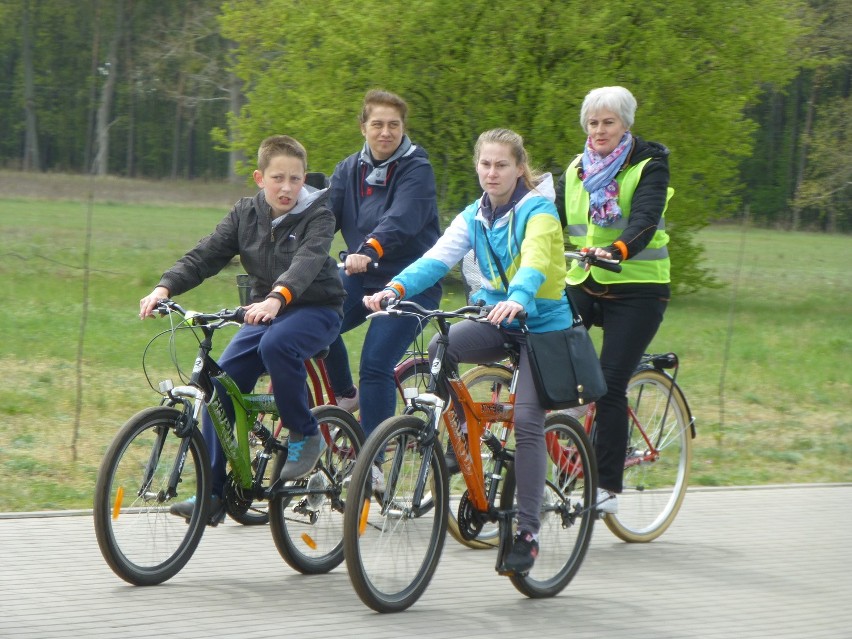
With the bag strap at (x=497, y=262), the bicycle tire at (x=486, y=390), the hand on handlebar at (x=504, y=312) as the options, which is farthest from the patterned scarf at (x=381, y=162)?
the hand on handlebar at (x=504, y=312)

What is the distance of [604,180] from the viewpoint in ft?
20.5

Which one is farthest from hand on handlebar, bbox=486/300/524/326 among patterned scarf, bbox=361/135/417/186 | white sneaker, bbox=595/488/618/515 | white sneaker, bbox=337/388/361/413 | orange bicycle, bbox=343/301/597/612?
patterned scarf, bbox=361/135/417/186

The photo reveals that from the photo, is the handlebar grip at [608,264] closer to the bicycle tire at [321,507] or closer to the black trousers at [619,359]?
the black trousers at [619,359]

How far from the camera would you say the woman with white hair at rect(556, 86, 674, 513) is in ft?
20.2

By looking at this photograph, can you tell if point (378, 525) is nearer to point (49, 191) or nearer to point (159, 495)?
point (159, 495)

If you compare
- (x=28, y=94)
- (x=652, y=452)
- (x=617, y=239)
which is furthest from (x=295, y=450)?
(x=28, y=94)

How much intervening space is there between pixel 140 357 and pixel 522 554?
789 centimetres

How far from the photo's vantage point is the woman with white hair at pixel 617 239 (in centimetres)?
617

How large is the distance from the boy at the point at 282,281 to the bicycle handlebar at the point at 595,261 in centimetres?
107

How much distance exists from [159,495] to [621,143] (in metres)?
2.67

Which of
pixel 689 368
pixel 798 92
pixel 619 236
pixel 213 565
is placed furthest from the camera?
pixel 798 92

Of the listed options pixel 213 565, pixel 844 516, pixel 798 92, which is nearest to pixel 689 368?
pixel 844 516

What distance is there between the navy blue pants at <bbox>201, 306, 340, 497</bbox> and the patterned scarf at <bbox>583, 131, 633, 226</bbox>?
141 cm

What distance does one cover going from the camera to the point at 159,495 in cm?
525
